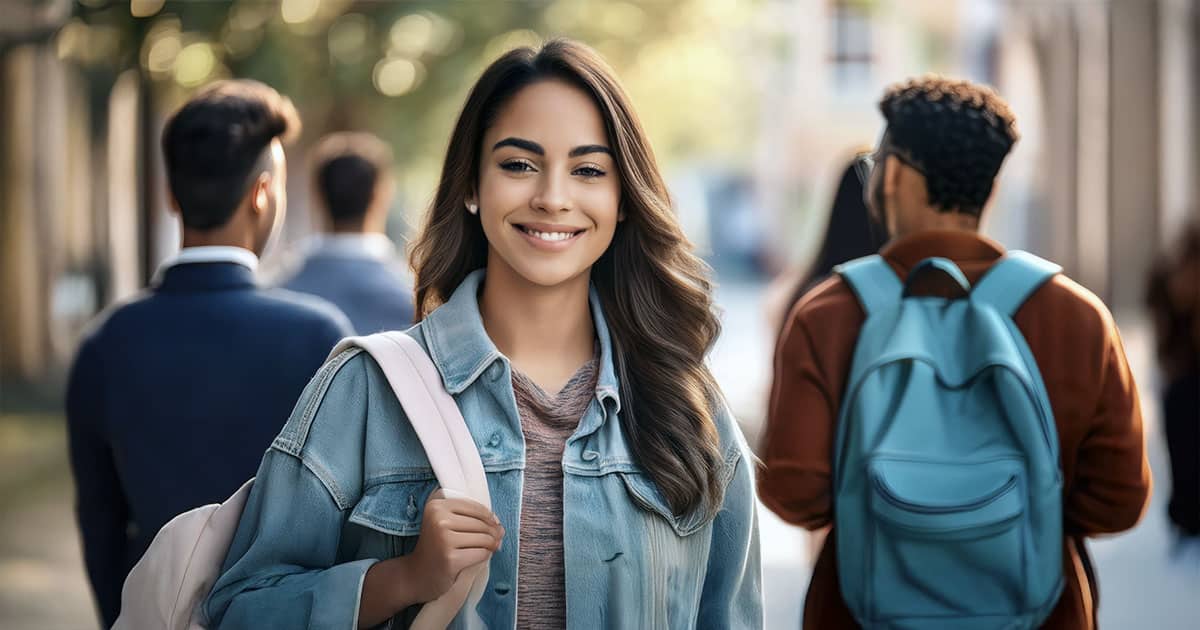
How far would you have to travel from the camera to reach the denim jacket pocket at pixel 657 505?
2.73 m

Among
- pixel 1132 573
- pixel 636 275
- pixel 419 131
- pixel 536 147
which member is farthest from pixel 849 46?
pixel 536 147

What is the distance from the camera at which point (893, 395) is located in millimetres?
3438

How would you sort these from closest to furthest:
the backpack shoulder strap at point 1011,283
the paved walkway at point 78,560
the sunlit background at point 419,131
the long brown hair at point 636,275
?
1. the long brown hair at point 636,275
2. the backpack shoulder strap at point 1011,283
3. the paved walkway at point 78,560
4. the sunlit background at point 419,131

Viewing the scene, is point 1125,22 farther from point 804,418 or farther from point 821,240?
point 804,418

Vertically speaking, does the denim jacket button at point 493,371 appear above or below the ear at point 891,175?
below

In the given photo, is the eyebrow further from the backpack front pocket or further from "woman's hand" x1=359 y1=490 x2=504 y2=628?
the backpack front pocket

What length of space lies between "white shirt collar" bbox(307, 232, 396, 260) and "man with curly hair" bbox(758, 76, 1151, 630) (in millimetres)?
2917

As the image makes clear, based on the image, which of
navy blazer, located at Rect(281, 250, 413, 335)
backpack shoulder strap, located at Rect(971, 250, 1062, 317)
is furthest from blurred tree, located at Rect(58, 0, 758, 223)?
backpack shoulder strap, located at Rect(971, 250, 1062, 317)

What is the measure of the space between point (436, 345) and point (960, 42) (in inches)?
1172

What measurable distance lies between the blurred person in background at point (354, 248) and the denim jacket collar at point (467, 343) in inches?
123

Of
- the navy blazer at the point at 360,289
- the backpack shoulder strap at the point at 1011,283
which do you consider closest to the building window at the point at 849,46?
the navy blazer at the point at 360,289

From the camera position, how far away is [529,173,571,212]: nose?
2727mm

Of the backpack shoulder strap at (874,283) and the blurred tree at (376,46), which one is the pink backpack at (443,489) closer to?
the backpack shoulder strap at (874,283)

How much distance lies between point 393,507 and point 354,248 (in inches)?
149
